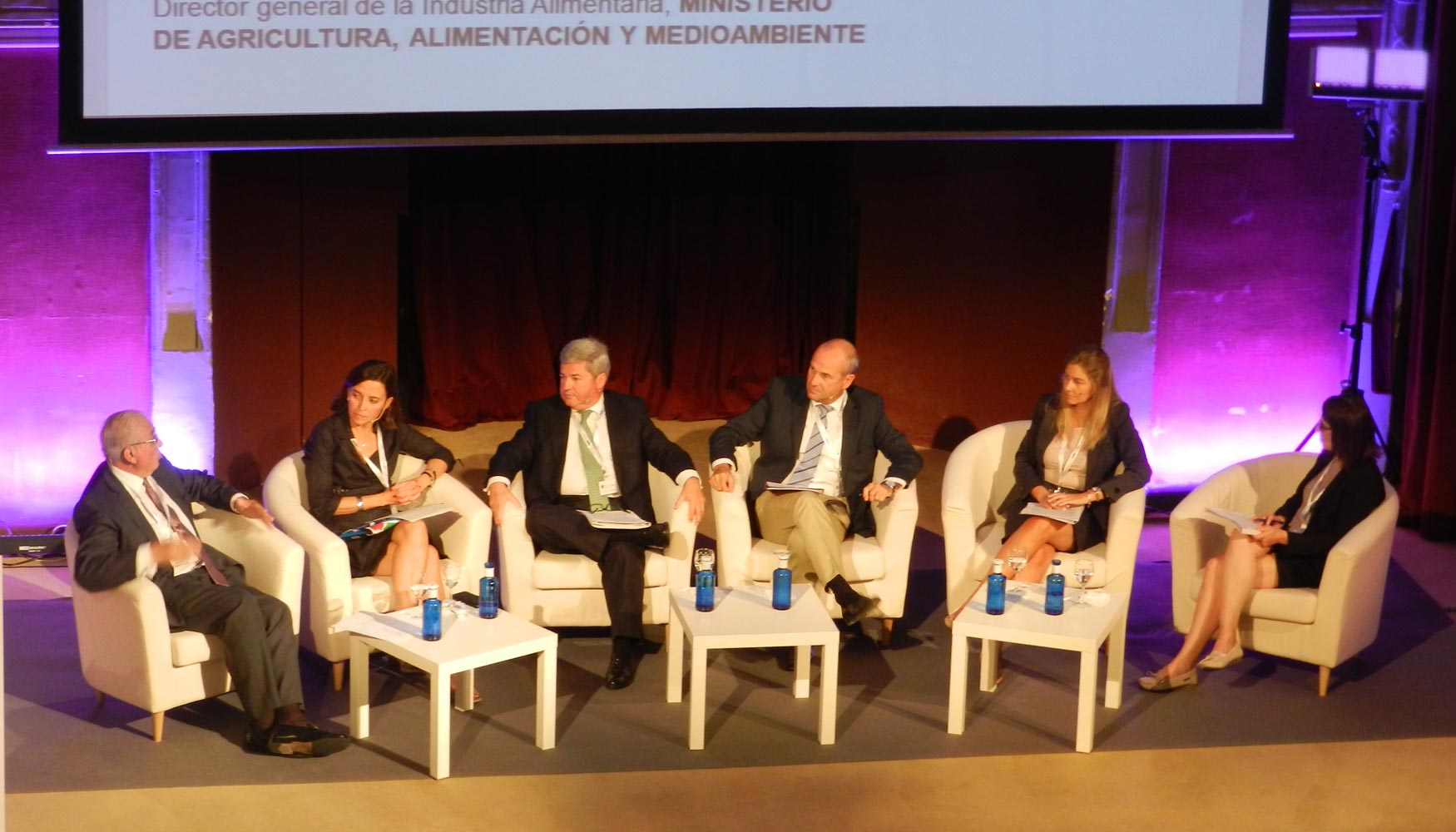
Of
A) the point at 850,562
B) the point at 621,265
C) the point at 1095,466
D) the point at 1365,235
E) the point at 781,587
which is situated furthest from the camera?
the point at 621,265

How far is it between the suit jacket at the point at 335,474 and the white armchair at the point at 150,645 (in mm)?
313

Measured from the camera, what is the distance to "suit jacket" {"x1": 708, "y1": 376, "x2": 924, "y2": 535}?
499 cm

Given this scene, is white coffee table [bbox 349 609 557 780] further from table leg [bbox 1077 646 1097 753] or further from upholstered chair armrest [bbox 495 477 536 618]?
table leg [bbox 1077 646 1097 753]

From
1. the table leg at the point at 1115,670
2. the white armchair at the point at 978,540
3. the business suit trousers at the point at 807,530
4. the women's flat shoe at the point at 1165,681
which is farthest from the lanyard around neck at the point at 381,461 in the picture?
the women's flat shoe at the point at 1165,681

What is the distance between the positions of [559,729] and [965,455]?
1.78 m

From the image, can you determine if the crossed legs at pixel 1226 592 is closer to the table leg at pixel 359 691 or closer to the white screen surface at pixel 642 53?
the white screen surface at pixel 642 53

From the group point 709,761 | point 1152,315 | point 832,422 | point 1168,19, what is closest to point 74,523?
point 709,761

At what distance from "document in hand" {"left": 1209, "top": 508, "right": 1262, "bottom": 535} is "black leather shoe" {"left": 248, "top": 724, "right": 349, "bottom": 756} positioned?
2.72 m

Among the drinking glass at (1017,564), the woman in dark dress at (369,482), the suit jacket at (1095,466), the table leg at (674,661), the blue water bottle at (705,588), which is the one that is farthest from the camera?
the suit jacket at (1095,466)

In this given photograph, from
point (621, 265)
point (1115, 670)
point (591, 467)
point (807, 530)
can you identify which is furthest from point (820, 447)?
point (621, 265)

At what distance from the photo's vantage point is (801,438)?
5.05 meters

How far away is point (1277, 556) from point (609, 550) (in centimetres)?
207

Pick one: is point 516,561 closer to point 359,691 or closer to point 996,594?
point 359,691

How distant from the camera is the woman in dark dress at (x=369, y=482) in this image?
4.50 meters
